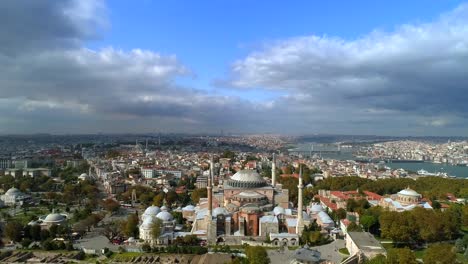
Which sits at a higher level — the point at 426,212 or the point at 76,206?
the point at 426,212

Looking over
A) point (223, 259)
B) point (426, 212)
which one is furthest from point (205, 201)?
point (426, 212)

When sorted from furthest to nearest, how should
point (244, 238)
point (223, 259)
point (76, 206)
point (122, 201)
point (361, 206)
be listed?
point (122, 201), point (76, 206), point (361, 206), point (244, 238), point (223, 259)

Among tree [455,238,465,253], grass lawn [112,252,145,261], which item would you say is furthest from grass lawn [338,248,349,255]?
grass lawn [112,252,145,261]

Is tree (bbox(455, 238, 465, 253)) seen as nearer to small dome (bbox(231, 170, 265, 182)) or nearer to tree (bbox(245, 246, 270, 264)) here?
tree (bbox(245, 246, 270, 264))

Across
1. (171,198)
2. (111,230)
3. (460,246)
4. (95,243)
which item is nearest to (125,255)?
(95,243)

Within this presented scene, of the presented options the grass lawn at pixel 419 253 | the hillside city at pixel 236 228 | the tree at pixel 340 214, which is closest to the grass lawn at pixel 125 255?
the hillside city at pixel 236 228

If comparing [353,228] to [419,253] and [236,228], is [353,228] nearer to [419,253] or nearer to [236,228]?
[419,253]

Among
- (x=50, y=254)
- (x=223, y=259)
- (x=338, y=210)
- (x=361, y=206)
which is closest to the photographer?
(x=223, y=259)

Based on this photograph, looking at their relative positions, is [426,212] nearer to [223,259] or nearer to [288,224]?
[288,224]
